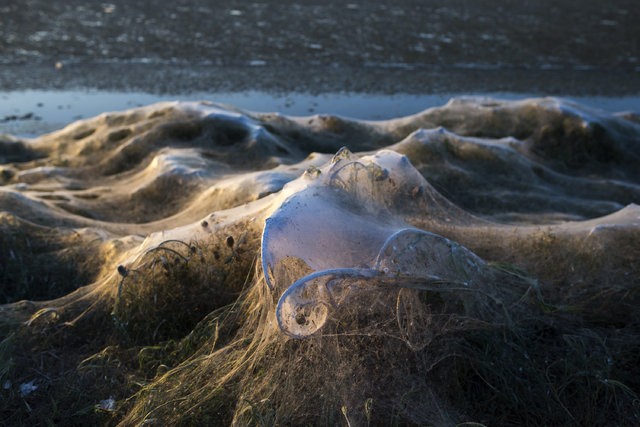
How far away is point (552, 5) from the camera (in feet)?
50.1

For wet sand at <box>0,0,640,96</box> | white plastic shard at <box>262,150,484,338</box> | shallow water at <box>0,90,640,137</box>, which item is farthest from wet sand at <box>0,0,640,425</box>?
wet sand at <box>0,0,640,96</box>

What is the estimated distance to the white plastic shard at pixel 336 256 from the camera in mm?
3443

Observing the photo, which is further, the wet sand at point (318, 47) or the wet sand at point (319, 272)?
the wet sand at point (318, 47)

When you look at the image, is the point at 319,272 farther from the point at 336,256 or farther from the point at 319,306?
the point at 336,256

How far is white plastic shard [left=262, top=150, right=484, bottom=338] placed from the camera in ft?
11.3

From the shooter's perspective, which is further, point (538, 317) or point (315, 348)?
point (538, 317)

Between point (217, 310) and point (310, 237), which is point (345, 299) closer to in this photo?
point (310, 237)

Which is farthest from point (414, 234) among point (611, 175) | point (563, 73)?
point (563, 73)

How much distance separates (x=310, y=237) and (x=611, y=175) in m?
4.94

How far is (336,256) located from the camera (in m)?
3.70

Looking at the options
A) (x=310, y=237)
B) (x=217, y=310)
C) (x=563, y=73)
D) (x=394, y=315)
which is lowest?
(x=563, y=73)

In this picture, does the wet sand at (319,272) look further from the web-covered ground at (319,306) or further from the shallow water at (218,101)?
the shallow water at (218,101)

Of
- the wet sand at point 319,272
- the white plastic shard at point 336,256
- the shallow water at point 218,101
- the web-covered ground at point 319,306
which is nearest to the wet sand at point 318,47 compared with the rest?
the shallow water at point 218,101

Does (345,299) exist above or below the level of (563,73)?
above
